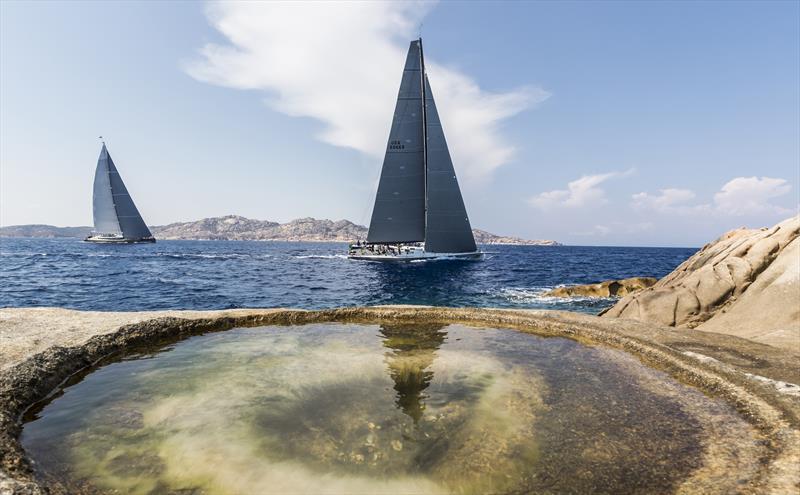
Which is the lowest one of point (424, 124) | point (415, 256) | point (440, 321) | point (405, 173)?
point (440, 321)

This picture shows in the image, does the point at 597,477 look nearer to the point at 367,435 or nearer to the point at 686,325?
the point at 367,435

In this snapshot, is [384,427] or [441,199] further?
[441,199]

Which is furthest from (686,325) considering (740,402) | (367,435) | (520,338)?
(367,435)

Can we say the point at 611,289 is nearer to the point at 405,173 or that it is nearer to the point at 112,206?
the point at 405,173

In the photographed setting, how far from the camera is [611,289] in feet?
80.7

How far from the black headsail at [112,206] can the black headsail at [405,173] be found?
75.0 metres

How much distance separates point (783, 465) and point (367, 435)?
15.6ft

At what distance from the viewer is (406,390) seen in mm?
Answer: 6449

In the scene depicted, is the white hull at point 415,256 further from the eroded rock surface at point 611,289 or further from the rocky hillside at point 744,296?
the rocky hillside at point 744,296

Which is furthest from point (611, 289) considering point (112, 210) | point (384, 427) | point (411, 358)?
point (112, 210)

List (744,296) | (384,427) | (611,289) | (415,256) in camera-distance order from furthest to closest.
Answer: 1. (415,256)
2. (611,289)
3. (744,296)
4. (384,427)

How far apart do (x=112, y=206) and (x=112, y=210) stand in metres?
1.31

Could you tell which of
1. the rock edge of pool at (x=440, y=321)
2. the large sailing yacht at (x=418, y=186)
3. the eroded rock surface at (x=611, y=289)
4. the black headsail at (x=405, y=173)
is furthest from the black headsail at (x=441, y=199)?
the rock edge of pool at (x=440, y=321)

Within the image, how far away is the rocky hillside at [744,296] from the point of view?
947cm
